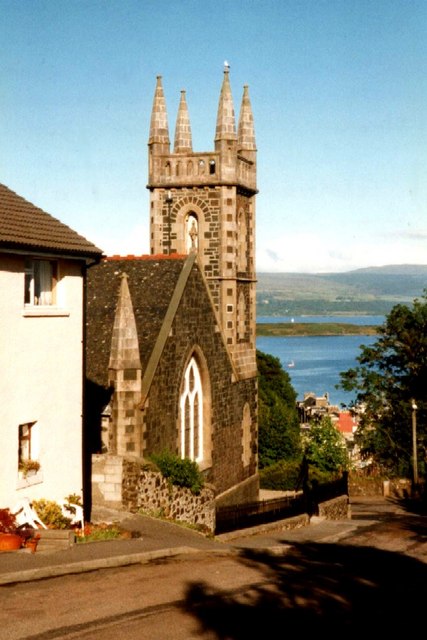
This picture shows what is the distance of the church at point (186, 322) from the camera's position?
25.3 meters

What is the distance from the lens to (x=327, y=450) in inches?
2178

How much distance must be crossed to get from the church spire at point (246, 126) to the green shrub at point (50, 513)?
24263mm

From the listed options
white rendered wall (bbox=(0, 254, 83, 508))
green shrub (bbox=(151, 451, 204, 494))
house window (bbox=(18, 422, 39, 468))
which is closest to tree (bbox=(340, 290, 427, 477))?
green shrub (bbox=(151, 451, 204, 494))

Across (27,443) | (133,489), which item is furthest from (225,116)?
(27,443)

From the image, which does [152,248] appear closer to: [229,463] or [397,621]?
[229,463]

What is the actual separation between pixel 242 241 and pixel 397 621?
26159 mm

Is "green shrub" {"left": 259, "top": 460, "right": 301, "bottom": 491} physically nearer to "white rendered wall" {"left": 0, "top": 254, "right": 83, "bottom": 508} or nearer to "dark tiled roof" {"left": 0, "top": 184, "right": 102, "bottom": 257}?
"white rendered wall" {"left": 0, "top": 254, "right": 83, "bottom": 508}

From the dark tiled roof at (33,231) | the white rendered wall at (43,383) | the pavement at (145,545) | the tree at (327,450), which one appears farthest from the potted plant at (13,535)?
the tree at (327,450)

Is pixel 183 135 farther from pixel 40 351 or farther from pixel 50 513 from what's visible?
pixel 50 513

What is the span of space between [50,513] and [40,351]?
337cm

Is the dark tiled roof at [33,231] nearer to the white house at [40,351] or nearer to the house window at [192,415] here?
the white house at [40,351]

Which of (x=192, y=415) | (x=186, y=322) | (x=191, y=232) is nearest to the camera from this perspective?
(x=186, y=322)

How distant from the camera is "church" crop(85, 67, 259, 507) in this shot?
25.3 meters

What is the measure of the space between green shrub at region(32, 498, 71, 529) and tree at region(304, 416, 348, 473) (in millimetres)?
36649
